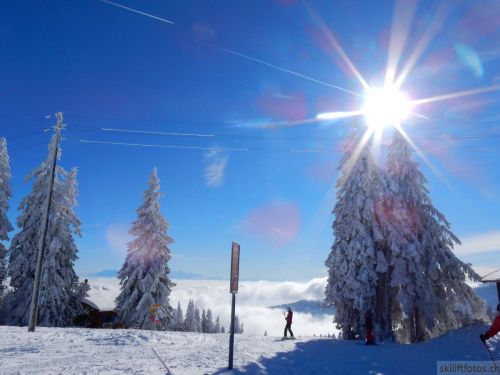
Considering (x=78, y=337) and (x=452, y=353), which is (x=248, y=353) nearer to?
(x=78, y=337)

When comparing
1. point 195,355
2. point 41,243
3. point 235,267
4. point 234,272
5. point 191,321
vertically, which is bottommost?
point 191,321

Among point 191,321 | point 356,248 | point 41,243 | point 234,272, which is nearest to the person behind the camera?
point 234,272

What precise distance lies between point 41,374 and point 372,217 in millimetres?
19321

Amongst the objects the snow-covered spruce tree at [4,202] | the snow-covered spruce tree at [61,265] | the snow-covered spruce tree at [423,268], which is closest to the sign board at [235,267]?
the snow-covered spruce tree at [423,268]

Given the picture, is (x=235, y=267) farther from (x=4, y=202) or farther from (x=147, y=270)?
(x=4, y=202)

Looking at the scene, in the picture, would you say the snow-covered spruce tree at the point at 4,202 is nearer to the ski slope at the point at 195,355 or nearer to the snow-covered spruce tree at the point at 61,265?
the snow-covered spruce tree at the point at 61,265

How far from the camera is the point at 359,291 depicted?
20953mm

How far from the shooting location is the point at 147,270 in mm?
29406

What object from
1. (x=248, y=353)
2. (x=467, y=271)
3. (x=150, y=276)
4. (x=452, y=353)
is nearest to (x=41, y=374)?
(x=248, y=353)

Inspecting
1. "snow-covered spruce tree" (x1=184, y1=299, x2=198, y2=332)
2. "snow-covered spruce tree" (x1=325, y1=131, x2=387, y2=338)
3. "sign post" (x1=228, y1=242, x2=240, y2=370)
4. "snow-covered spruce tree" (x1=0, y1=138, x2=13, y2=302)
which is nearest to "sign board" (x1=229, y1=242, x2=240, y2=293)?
"sign post" (x1=228, y1=242, x2=240, y2=370)

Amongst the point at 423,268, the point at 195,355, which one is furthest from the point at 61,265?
the point at 423,268

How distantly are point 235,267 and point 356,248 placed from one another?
13.9 m

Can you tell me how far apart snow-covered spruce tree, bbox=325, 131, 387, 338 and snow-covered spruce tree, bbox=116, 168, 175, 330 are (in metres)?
14.0

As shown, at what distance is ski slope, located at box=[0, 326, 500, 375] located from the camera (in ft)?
29.3
